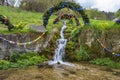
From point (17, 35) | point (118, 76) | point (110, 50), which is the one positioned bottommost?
point (118, 76)

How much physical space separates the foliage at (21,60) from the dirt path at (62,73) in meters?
0.62

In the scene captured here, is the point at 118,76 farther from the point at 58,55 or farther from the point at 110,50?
the point at 58,55

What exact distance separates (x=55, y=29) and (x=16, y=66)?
4549 millimetres

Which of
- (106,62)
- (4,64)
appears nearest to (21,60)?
(4,64)

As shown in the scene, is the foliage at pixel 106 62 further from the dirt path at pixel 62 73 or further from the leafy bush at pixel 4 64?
the leafy bush at pixel 4 64

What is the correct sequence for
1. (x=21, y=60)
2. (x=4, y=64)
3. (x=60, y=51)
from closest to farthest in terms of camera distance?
(x=4, y=64) → (x=21, y=60) → (x=60, y=51)

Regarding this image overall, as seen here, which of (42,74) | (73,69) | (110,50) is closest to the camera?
(42,74)

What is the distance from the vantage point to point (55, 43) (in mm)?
16016

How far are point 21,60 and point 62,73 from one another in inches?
112

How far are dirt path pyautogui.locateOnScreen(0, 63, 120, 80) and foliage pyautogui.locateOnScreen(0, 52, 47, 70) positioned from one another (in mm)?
617

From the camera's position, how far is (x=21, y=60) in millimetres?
14023

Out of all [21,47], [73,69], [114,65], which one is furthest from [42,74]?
[114,65]

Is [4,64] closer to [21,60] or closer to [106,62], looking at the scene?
[21,60]

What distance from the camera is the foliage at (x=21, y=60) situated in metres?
13.3
